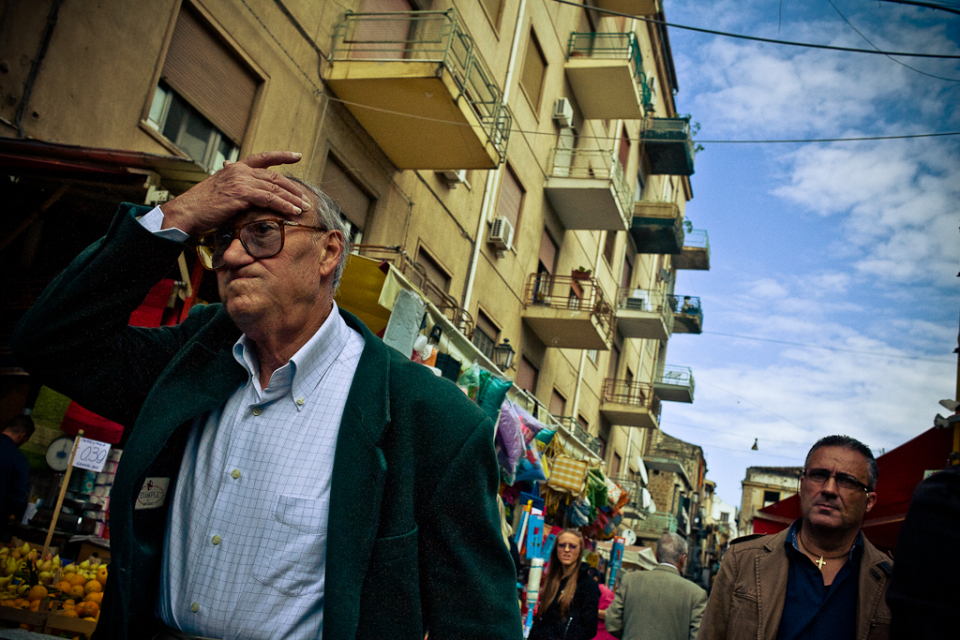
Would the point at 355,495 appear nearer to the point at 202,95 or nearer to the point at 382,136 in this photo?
the point at 202,95

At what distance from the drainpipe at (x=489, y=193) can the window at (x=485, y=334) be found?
809 millimetres

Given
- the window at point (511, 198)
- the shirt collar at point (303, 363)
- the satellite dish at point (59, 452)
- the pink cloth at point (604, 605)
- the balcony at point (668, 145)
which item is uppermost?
the balcony at point (668, 145)

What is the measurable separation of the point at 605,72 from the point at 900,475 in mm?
12190

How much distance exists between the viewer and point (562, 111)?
56.0 ft

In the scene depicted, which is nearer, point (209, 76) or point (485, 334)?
point (209, 76)

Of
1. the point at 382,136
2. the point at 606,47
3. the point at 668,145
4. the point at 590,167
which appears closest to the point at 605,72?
the point at 606,47

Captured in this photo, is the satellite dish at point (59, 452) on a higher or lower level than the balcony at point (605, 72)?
lower

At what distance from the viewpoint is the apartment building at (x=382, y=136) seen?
571 centimetres

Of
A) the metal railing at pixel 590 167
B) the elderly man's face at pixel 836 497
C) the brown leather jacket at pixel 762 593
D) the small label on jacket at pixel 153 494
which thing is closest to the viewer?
the small label on jacket at pixel 153 494

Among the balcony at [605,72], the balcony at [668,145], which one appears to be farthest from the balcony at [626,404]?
the balcony at [605,72]

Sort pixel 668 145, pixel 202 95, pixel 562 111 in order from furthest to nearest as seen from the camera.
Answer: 1. pixel 668 145
2. pixel 562 111
3. pixel 202 95

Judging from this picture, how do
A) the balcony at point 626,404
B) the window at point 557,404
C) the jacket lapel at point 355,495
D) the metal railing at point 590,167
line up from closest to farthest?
1. the jacket lapel at point 355,495
2. the metal railing at point 590,167
3. the window at point 557,404
4. the balcony at point 626,404

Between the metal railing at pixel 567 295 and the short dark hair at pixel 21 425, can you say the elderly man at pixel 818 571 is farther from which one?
the metal railing at pixel 567 295

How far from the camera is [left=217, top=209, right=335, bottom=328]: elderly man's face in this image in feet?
5.96
